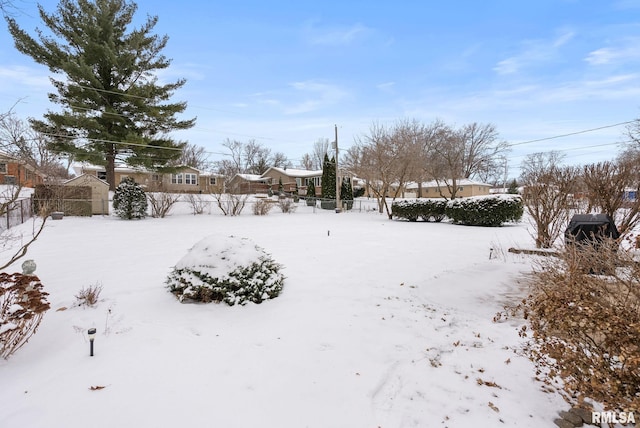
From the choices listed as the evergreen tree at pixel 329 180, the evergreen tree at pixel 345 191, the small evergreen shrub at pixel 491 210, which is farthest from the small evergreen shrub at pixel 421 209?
the evergreen tree at pixel 329 180

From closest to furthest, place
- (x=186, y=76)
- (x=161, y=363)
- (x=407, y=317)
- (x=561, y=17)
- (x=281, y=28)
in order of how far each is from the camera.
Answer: (x=161, y=363) → (x=407, y=317) → (x=561, y=17) → (x=281, y=28) → (x=186, y=76)

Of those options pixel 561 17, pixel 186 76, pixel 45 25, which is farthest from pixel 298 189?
pixel 561 17

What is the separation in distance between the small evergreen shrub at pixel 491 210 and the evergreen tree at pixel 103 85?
62.5 feet

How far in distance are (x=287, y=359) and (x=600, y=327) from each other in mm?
2517

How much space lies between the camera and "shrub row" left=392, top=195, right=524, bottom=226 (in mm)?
13789

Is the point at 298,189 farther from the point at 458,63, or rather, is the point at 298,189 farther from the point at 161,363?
the point at 161,363

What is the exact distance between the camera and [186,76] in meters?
21.9

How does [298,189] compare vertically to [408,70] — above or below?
below

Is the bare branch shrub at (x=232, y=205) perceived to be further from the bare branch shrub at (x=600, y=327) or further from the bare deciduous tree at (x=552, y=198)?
the bare branch shrub at (x=600, y=327)

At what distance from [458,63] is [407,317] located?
13073 millimetres

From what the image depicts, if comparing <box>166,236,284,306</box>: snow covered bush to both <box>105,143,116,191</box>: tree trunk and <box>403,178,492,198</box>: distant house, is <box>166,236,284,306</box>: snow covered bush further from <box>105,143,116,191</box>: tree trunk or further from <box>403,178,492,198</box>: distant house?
<box>403,178,492,198</box>: distant house

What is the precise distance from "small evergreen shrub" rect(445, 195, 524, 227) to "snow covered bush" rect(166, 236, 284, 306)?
505 inches

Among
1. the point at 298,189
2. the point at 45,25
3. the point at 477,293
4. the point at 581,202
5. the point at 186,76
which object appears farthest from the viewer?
the point at 298,189

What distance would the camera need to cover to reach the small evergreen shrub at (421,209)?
53.9 ft
